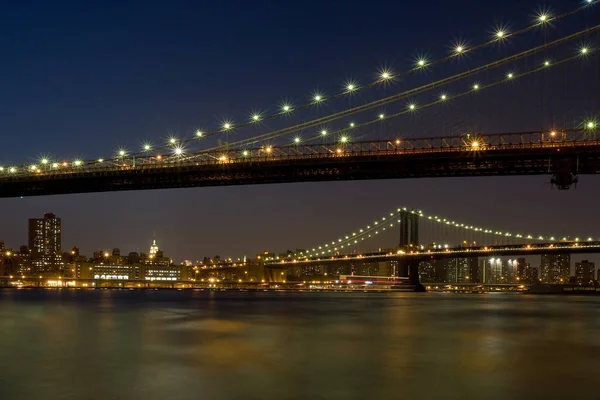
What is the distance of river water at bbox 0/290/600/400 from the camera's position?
12156mm

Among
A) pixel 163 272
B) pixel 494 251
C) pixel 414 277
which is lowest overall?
pixel 163 272

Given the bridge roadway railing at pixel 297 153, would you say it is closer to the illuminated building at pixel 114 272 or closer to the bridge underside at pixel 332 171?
the bridge underside at pixel 332 171

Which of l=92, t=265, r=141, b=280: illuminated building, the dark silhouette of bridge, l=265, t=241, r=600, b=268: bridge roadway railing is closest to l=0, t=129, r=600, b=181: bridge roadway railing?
the dark silhouette of bridge

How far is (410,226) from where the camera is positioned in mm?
81688

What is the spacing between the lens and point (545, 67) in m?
41.2

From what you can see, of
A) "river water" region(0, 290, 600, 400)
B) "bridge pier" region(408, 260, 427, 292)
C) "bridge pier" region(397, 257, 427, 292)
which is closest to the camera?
"river water" region(0, 290, 600, 400)

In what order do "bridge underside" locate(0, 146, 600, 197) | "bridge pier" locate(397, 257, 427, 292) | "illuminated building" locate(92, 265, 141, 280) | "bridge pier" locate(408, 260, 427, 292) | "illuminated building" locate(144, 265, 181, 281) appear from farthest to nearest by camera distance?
"illuminated building" locate(144, 265, 181, 281)
"illuminated building" locate(92, 265, 141, 280)
"bridge pier" locate(408, 260, 427, 292)
"bridge pier" locate(397, 257, 427, 292)
"bridge underside" locate(0, 146, 600, 197)

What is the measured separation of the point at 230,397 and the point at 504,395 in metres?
4.53

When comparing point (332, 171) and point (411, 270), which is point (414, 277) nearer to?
point (411, 270)

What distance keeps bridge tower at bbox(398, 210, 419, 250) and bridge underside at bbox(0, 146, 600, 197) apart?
124 ft

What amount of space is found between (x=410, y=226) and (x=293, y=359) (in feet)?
220

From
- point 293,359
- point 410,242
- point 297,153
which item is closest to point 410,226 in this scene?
point 410,242

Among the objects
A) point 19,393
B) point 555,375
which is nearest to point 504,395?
point 555,375

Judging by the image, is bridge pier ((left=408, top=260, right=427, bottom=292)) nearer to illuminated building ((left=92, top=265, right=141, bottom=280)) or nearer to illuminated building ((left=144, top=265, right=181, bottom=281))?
illuminated building ((left=144, top=265, right=181, bottom=281))
